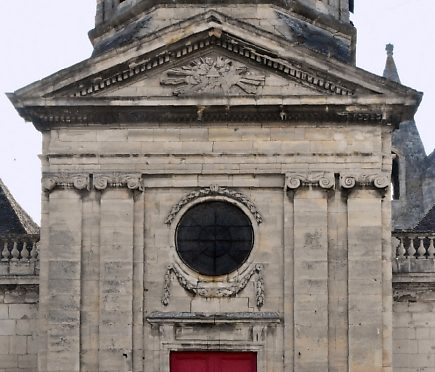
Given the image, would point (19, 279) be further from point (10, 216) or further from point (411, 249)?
point (411, 249)

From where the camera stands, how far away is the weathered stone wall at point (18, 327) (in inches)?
878

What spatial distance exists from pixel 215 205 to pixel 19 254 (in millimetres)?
4262

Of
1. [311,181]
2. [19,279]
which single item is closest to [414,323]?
[311,181]

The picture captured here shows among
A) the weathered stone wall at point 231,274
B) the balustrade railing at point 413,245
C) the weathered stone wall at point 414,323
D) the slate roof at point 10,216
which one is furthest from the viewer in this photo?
the slate roof at point 10,216

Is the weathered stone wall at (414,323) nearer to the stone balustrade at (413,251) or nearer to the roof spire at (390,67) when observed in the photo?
the stone balustrade at (413,251)

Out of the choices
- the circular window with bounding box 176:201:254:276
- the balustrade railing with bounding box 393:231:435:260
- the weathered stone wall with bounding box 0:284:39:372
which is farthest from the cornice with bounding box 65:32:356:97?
the weathered stone wall with bounding box 0:284:39:372

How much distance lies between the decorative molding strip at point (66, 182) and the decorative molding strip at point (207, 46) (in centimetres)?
→ 150

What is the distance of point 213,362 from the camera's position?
20.5 metres

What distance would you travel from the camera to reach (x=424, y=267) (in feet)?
71.4

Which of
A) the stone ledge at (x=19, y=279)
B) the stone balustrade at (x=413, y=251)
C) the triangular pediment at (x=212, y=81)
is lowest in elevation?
the stone ledge at (x=19, y=279)

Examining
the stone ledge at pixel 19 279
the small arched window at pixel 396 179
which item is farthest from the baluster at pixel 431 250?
the small arched window at pixel 396 179

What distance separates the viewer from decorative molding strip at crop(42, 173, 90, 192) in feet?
68.7

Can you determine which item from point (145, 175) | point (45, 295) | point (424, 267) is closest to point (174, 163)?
point (145, 175)

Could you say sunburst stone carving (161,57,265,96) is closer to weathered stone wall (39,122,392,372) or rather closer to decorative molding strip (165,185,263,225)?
weathered stone wall (39,122,392,372)
